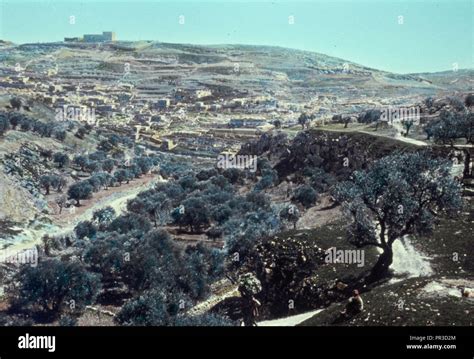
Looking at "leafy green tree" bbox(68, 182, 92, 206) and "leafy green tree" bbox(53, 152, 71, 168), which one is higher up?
"leafy green tree" bbox(53, 152, 71, 168)

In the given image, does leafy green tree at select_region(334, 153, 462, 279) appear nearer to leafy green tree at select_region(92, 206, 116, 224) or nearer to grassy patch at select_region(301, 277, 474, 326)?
grassy patch at select_region(301, 277, 474, 326)

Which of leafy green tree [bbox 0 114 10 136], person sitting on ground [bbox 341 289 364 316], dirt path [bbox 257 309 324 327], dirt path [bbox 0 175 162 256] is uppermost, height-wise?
leafy green tree [bbox 0 114 10 136]

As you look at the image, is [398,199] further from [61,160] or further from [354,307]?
[61,160]

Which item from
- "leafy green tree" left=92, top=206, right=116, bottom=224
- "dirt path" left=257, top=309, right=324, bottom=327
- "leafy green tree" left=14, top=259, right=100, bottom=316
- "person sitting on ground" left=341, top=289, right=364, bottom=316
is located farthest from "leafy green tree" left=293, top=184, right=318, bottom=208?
"person sitting on ground" left=341, top=289, right=364, bottom=316

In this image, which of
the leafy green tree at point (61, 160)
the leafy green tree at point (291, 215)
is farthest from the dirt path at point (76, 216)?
the leafy green tree at point (291, 215)

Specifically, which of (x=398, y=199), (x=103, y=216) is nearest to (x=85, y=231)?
(x=103, y=216)
